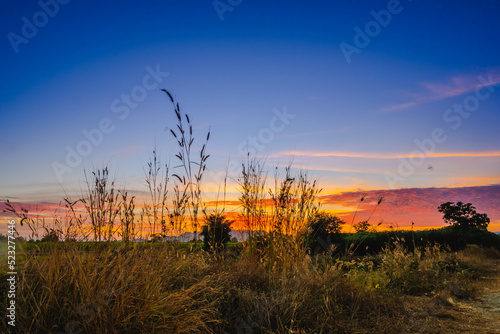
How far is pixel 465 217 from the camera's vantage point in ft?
51.7

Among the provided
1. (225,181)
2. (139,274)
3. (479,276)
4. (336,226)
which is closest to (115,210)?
(225,181)

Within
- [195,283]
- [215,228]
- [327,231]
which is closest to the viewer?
[195,283]

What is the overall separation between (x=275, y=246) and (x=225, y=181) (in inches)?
51.5

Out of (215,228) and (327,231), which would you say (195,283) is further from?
(327,231)

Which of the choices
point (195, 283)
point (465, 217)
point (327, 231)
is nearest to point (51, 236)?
point (195, 283)

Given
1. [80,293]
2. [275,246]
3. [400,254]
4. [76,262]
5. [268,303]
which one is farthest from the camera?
[400,254]

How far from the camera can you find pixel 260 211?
573cm

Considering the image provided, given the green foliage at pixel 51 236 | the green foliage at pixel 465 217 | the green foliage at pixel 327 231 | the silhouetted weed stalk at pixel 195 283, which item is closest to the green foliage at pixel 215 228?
the silhouetted weed stalk at pixel 195 283

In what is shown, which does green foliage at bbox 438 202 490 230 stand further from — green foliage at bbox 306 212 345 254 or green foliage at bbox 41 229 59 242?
green foliage at bbox 41 229 59 242

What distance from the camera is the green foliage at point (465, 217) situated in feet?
51.3

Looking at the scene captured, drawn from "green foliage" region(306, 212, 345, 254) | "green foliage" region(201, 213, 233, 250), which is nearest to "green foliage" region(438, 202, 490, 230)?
"green foliage" region(306, 212, 345, 254)

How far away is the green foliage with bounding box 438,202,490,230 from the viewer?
15641mm

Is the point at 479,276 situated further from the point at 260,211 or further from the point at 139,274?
the point at 139,274

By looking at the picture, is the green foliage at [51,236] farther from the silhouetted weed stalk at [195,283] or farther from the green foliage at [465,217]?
the green foliage at [465,217]
